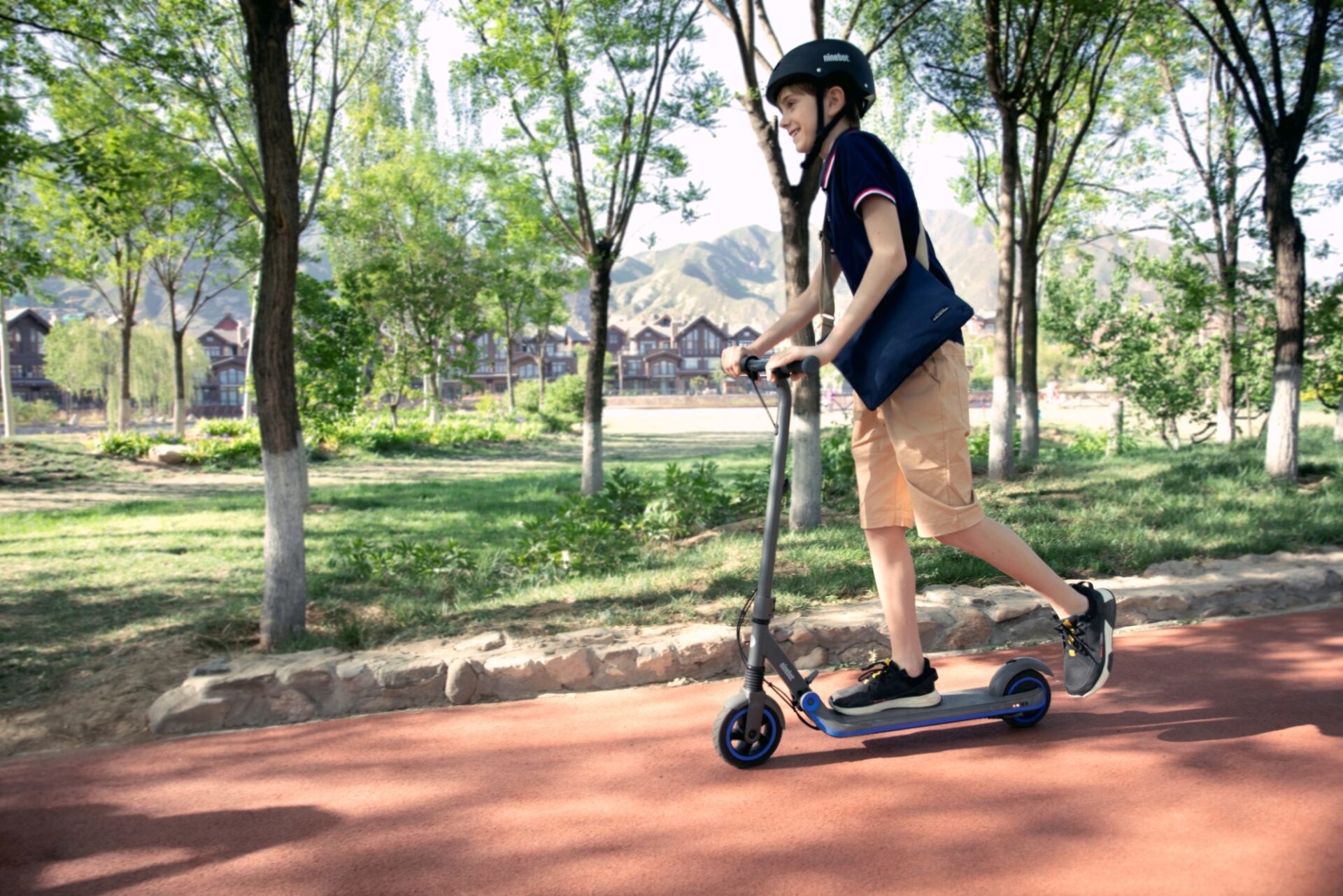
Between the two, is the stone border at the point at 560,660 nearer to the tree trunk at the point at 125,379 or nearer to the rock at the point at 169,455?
the rock at the point at 169,455

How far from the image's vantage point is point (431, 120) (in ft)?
87.8

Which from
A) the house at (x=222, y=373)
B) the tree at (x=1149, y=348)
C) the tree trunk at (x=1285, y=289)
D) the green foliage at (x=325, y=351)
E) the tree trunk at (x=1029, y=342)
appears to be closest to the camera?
the tree trunk at (x=1285, y=289)

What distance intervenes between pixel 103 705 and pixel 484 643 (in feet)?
5.62

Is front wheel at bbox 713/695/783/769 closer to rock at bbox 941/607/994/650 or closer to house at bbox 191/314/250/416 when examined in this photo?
rock at bbox 941/607/994/650

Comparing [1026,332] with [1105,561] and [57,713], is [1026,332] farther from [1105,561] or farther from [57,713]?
[57,713]

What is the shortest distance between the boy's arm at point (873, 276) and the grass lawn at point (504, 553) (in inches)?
82.9

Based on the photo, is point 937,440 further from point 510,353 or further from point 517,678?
point 510,353

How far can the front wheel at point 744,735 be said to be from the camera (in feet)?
9.29

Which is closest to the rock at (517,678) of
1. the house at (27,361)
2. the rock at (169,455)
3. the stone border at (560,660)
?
the stone border at (560,660)

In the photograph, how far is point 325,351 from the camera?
13523 millimetres

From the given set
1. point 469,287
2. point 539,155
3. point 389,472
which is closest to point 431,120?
point 469,287

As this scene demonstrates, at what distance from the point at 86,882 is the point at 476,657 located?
1744mm

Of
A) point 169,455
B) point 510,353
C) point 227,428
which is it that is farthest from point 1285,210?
point 510,353

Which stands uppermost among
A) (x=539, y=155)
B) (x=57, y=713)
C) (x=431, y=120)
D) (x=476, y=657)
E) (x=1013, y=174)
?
(x=431, y=120)
